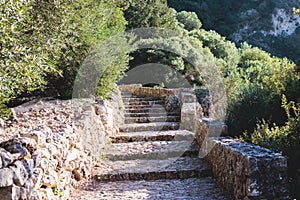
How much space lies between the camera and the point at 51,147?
415cm

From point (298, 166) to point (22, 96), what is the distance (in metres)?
6.08

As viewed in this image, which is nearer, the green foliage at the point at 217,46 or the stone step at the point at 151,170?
the stone step at the point at 151,170

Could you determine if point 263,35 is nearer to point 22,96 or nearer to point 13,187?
point 22,96

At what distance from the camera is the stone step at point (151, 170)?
5625mm

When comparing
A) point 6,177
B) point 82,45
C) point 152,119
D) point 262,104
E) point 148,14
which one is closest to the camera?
point 6,177

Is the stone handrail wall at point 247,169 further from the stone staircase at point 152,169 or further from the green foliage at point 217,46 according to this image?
the green foliage at point 217,46

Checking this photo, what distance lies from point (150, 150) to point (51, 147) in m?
2.98

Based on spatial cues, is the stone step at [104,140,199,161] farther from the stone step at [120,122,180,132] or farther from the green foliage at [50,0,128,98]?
the green foliage at [50,0,128,98]

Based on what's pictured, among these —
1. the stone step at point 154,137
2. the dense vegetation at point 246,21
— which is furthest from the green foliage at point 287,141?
the dense vegetation at point 246,21

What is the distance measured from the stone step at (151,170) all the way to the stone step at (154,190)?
0.40 feet

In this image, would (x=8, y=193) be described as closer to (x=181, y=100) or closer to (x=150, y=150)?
(x=150, y=150)

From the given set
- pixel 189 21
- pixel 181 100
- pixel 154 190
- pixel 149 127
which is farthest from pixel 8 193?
pixel 189 21

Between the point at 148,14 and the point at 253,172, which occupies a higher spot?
the point at 148,14

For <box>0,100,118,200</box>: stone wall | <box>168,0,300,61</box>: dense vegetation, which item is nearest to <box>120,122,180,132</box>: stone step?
<box>0,100,118,200</box>: stone wall
